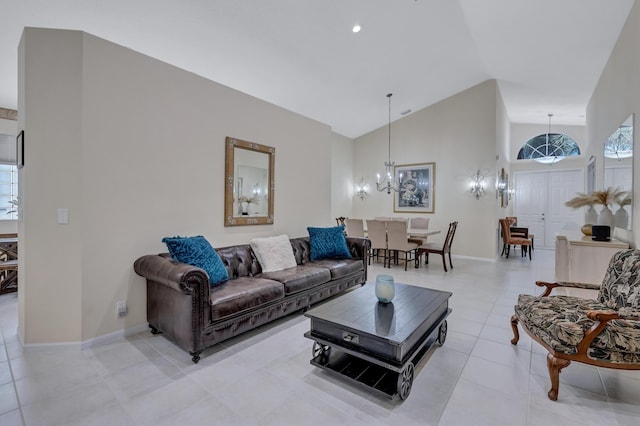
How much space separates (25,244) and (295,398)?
2.49 metres

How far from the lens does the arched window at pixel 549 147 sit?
844 centimetres

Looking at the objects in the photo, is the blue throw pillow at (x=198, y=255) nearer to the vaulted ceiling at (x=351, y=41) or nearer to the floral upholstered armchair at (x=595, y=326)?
the vaulted ceiling at (x=351, y=41)

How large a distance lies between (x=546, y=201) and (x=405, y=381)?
927 centimetres

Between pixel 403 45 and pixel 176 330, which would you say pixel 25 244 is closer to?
pixel 176 330

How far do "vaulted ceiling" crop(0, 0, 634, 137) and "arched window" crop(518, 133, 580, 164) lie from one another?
245 cm

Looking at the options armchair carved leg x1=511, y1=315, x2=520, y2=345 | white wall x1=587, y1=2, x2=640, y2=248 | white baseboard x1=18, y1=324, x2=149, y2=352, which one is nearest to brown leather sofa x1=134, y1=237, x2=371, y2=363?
white baseboard x1=18, y1=324, x2=149, y2=352

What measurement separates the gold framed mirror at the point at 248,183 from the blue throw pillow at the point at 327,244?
0.66m

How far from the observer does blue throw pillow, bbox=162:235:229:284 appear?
104 inches

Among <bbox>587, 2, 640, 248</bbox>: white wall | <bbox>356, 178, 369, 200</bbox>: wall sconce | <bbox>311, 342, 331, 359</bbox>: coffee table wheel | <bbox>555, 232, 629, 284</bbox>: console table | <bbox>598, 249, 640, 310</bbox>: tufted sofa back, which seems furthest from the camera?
<bbox>356, 178, 369, 200</bbox>: wall sconce

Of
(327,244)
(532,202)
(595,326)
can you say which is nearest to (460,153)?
(532,202)

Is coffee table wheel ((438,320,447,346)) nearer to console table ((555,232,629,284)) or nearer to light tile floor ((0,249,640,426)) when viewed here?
light tile floor ((0,249,640,426))

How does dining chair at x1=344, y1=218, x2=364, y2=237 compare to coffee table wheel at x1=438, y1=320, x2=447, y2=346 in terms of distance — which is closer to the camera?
coffee table wheel at x1=438, y1=320, x2=447, y2=346

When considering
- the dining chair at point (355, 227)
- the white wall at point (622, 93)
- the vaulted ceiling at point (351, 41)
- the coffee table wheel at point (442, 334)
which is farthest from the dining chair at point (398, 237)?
the coffee table wheel at point (442, 334)

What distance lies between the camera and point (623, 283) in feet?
7.39
